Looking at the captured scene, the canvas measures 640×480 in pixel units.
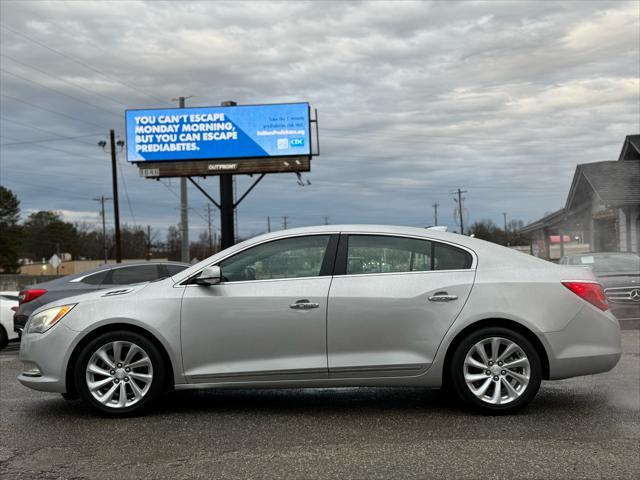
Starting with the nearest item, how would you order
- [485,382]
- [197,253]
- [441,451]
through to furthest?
[441,451] → [485,382] → [197,253]

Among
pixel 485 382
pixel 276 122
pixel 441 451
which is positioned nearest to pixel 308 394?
pixel 485 382

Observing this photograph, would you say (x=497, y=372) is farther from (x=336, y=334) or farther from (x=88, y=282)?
(x=88, y=282)

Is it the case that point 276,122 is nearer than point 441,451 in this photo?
No

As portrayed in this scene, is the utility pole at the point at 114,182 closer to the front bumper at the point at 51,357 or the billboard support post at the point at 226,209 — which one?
the billboard support post at the point at 226,209

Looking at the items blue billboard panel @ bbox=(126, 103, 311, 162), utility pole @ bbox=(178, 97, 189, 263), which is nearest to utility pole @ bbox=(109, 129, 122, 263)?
utility pole @ bbox=(178, 97, 189, 263)

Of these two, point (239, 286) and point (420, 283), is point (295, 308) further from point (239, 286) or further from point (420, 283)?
point (420, 283)

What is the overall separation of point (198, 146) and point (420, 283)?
2515cm

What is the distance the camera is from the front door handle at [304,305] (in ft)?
18.0

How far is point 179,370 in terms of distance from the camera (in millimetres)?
5523

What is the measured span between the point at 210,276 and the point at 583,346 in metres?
3.07

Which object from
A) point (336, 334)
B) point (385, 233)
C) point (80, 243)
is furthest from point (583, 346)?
point (80, 243)

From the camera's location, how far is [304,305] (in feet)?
18.0

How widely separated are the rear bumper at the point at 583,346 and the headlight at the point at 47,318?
3953mm

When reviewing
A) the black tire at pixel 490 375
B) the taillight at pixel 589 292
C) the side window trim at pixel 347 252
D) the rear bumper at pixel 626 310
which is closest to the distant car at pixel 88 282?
the side window trim at pixel 347 252
